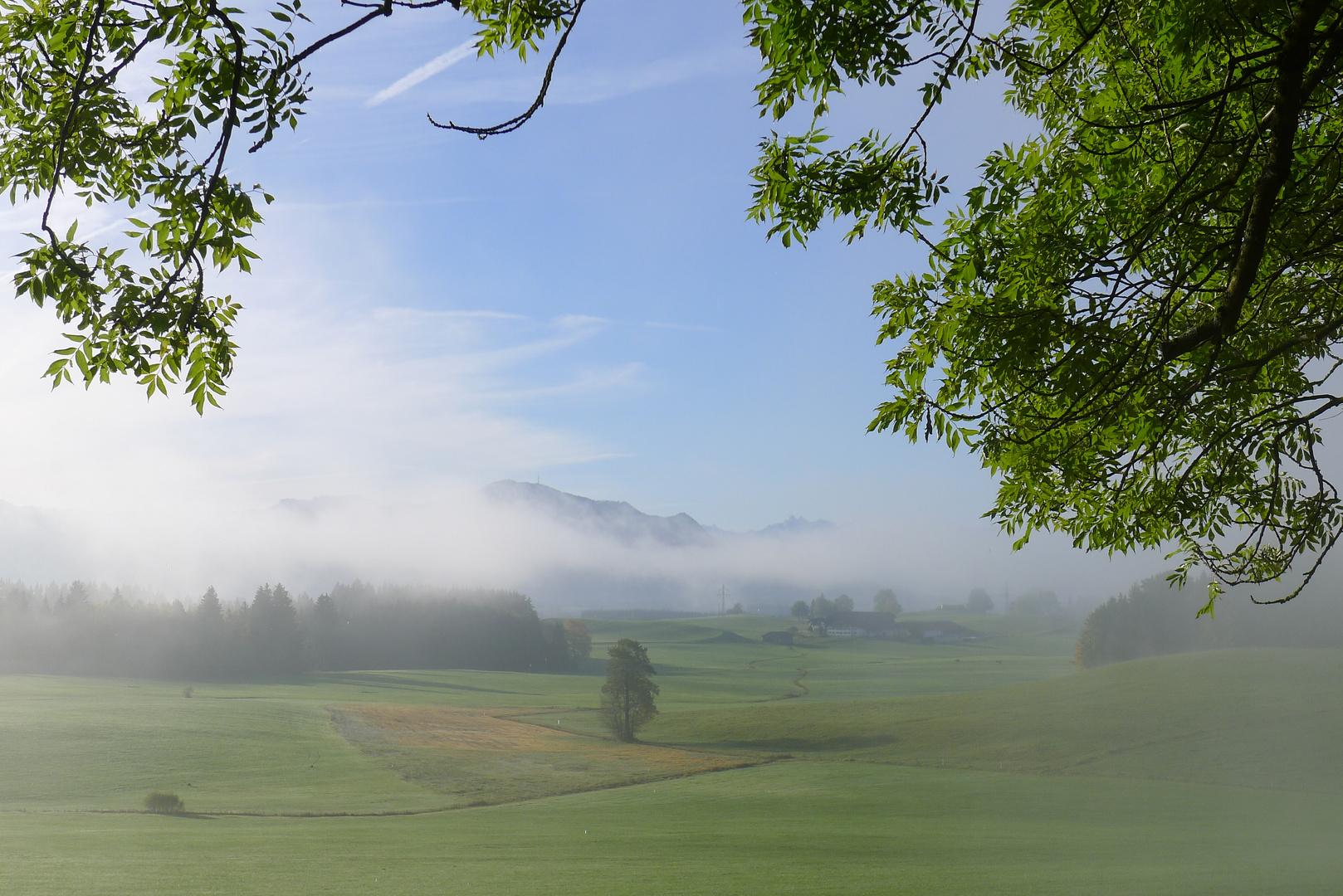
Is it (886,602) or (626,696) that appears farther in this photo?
(886,602)

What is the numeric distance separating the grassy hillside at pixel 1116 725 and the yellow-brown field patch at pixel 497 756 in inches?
272

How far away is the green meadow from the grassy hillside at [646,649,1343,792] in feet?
0.78

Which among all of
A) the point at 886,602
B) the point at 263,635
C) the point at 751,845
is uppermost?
the point at 263,635

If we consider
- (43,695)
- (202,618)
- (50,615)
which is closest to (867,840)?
(43,695)

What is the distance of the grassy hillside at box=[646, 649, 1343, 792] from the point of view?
1774 inches

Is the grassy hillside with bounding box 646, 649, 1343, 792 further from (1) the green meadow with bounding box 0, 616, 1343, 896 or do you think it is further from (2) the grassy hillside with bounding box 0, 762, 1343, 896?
(2) the grassy hillside with bounding box 0, 762, 1343, 896

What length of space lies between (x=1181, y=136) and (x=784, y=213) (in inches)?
100

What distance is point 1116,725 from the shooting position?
172 feet

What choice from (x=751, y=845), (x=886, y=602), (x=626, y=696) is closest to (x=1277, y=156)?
(x=751, y=845)

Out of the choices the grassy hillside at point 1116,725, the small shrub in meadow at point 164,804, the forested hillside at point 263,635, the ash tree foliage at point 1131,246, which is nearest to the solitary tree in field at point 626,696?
the grassy hillside at point 1116,725

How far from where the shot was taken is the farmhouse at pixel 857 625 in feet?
426

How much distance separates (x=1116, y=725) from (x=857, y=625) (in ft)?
267

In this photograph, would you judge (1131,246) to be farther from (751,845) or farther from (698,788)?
(698,788)

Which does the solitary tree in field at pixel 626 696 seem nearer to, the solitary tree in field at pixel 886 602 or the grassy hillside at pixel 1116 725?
the grassy hillside at pixel 1116 725
